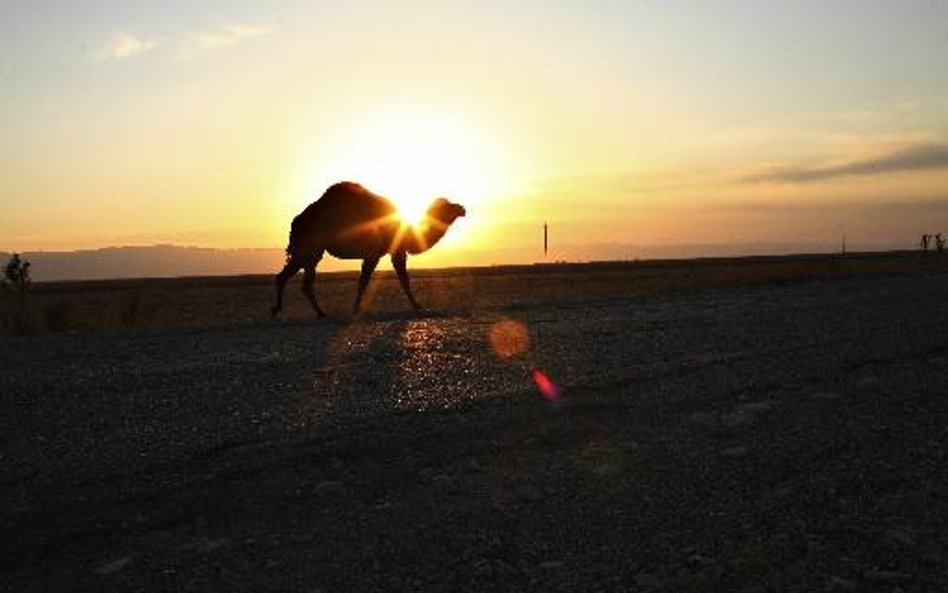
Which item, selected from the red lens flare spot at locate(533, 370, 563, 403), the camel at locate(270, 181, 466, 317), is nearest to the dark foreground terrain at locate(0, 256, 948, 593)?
the red lens flare spot at locate(533, 370, 563, 403)

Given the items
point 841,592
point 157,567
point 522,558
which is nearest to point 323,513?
point 157,567

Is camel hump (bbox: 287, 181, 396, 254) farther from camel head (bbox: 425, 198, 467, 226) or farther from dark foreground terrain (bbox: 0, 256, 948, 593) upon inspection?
dark foreground terrain (bbox: 0, 256, 948, 593)

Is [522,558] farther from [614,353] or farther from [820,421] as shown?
[614,353]

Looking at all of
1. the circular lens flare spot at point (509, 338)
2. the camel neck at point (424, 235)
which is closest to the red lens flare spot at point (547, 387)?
the circular lens flare spot at point (509, 338)

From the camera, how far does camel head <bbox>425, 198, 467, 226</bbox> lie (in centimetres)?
1948

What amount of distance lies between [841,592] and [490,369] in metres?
5.66

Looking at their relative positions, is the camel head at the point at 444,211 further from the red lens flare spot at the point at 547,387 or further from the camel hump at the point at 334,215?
the red lens flare spot at the point at 547,387

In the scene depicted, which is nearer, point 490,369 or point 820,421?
point 820,421

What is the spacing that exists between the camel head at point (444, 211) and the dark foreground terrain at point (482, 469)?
30.1ft

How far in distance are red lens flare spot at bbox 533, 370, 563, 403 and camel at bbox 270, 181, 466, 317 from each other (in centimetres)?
897

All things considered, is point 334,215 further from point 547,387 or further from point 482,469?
point 482,469

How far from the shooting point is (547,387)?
8047mm

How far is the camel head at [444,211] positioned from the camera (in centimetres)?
1948

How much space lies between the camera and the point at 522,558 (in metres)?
4.09
